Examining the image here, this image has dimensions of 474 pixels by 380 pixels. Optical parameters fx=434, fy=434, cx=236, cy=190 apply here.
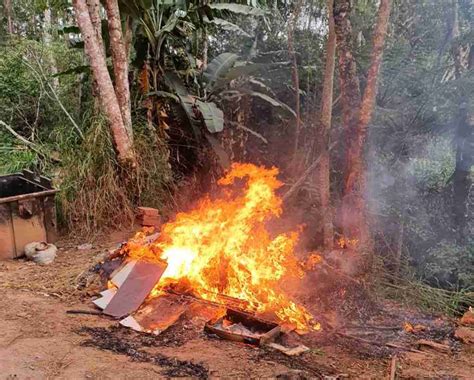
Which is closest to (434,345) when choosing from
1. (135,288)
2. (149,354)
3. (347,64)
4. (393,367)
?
(393,367)

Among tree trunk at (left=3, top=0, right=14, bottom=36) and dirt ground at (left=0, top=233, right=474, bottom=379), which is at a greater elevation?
tree trunk at (left=3, top=0, right=14, bottom=36)

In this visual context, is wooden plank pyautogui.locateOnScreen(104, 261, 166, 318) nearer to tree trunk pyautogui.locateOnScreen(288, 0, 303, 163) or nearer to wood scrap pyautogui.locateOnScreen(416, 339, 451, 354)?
wood scrap pyautogui.locateOnScreen(416, 339, 451, 354)

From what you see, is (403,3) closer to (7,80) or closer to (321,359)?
(321,359)

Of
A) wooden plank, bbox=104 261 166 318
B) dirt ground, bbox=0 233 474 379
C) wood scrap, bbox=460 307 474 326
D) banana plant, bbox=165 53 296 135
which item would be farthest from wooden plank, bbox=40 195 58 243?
wood scrap, bbox=460 307 474 326

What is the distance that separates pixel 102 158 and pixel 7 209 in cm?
167

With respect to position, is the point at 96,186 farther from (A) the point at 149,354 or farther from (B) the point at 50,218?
(A) the point at 149,354

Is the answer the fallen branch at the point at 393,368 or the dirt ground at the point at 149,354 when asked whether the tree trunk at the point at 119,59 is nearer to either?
the dirt ground at the point at 149,354

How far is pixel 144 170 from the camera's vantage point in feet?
24.1

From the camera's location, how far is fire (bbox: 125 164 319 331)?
16.3 feet

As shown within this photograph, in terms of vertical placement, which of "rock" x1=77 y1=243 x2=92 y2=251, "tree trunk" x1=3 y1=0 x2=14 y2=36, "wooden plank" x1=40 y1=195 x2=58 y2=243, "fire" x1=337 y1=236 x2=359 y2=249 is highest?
"tree trunk" x1=3 y1=0 x2=14 y2=36

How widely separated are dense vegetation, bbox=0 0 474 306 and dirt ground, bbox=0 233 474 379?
1.92 m

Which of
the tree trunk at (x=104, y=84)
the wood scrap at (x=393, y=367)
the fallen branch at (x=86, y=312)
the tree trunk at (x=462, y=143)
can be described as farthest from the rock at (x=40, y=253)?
the tree trunk at (x=462, y=143)

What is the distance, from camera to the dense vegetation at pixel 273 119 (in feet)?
22.6

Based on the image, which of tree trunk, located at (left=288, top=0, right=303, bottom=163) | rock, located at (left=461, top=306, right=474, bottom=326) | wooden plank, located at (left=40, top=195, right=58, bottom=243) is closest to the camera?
rock, located at (left=461, top=306, right=474, bottom=326)
